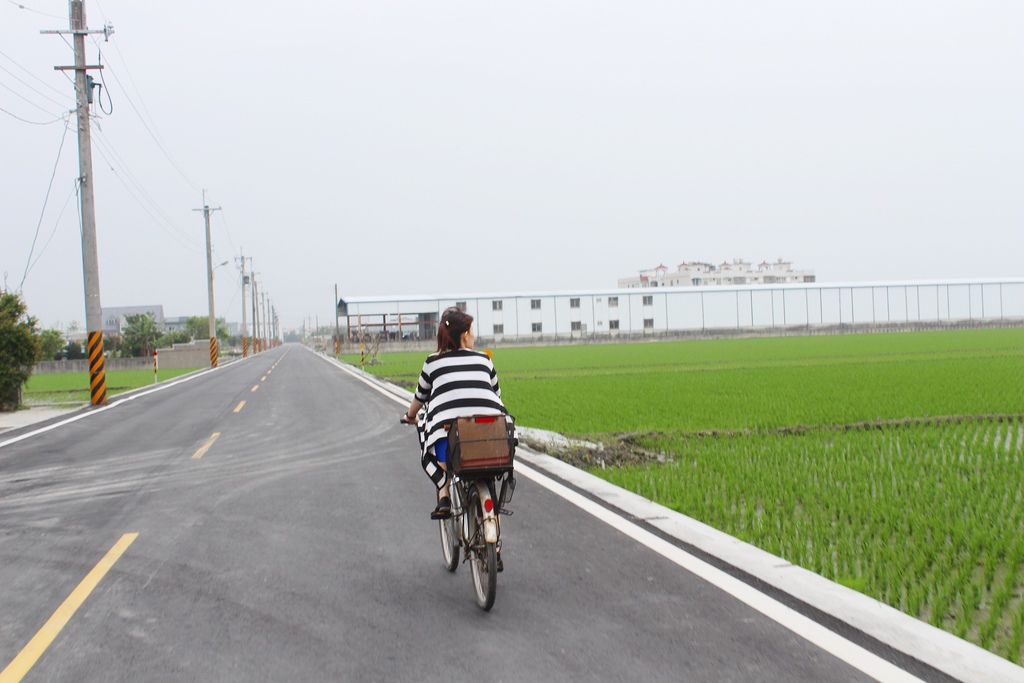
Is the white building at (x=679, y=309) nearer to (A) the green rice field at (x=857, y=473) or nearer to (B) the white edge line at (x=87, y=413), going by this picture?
(B) the white edge line at (x=87, y=413)

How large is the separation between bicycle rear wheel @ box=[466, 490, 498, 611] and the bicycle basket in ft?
0.80

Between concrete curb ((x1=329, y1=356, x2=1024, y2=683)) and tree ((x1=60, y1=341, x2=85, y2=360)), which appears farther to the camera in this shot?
tree ((x1=60, y1=341, x2=85, y2=360))

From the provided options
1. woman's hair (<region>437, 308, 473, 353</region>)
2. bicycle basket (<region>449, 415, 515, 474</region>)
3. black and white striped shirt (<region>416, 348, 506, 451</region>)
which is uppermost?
woman's hair (<region>437, 308, 473, 353</region>)

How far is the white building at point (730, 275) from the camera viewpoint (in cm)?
13312

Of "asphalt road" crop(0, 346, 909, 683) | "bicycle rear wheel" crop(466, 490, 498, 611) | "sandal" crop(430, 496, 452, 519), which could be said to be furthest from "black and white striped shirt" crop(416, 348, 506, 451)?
"asphalt road" crop(0, 346, 909, 683)

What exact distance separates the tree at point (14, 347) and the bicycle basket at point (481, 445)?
18419 mm

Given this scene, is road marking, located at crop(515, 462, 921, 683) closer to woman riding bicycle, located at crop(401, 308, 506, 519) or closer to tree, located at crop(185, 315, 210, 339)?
woman riding bicycle, located at crop(401, 308, 506, 519)

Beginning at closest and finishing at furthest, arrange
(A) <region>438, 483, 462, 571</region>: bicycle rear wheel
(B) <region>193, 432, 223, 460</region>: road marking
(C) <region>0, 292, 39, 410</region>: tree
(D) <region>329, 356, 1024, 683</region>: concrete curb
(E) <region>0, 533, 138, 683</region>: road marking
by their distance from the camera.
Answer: (D) <region>329, 356, 1024, 683</region>: concrete curb
(E) <region>0, 533, 138, 683</region>: road marking
(A) <region>438, 483, 462, 571</region>: bicycle rear wheel
(B) <region>193, 432, 223, 460</region>: road marking
(C) <region>0, 292, 39, 410</region>: tree

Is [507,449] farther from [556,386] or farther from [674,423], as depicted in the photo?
[556,386]

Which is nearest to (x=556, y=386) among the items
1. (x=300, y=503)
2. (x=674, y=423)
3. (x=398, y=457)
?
(x=674, y=423)

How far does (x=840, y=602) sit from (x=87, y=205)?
21527 millimetres

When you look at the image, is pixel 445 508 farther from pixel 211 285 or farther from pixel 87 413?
pixel 211 285

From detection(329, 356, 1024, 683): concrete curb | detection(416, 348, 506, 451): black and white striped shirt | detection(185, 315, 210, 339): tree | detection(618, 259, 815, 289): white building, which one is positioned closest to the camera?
detection(329, 356, 1024, 683): concrete curb

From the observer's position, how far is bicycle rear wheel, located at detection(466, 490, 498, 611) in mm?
4387
